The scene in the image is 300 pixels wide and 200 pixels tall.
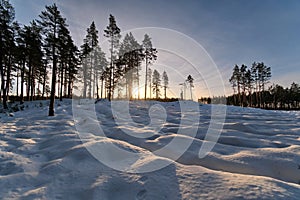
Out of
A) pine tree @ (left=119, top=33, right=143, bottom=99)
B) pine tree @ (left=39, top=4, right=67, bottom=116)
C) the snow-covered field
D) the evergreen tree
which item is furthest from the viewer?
the evergreen tree

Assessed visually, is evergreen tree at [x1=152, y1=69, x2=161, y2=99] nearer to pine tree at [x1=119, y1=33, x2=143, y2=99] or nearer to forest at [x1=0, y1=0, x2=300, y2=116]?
forest at [x1=0, y1=0, x2=300, y2=116]

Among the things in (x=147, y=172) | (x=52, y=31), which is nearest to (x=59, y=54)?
(x=52, y=31)

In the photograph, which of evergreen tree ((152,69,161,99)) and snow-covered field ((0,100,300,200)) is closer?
snow-covered field ((0,100,300,200))

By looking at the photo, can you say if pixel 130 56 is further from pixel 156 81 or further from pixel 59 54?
pixel 156 81

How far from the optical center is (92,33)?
26.9 m

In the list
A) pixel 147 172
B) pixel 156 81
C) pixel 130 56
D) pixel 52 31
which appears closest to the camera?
pixel 147 172


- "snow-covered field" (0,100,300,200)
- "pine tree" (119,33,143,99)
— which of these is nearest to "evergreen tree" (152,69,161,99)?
"pine tree" (119,33,143,99)

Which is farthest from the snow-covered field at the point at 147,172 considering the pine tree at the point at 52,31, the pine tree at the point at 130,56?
the pine tree at the point at 130,56

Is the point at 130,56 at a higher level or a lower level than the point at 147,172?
higher

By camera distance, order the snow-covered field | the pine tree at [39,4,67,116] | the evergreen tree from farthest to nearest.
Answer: the evergreen tree
the pine tree at [39,4,67,116]
the snow-covered field

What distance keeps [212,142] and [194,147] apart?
0.88m

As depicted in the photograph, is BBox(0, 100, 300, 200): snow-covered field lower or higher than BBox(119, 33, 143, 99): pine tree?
lower

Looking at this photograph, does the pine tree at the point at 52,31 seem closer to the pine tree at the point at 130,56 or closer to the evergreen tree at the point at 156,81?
the pine tree at the point at 130,56

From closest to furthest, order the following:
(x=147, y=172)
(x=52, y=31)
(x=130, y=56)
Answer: (x=147, y=172) < (x=52, y=31) < (x=130, y=56)
